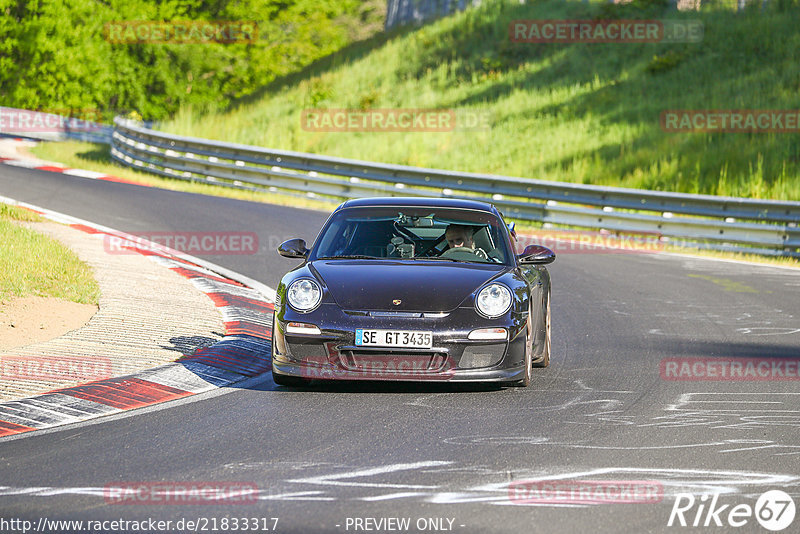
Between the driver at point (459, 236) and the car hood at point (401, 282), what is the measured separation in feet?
1.50

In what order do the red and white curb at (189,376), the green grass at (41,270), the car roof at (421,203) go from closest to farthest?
1. the red and white curb at (189,376)
2. the car roof at (421,203)
3. the green grass at (41,270)

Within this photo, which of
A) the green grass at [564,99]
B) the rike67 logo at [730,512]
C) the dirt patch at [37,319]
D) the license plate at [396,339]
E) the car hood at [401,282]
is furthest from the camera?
the green grass at [564,99]

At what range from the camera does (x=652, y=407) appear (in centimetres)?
759

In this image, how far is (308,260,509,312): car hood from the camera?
7.71 m

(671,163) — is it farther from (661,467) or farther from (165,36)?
(165,36)

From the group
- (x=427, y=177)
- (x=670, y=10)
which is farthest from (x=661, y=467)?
(x=670, y=10)

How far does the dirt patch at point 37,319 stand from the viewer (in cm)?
925

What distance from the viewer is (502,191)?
2242 centimetres
